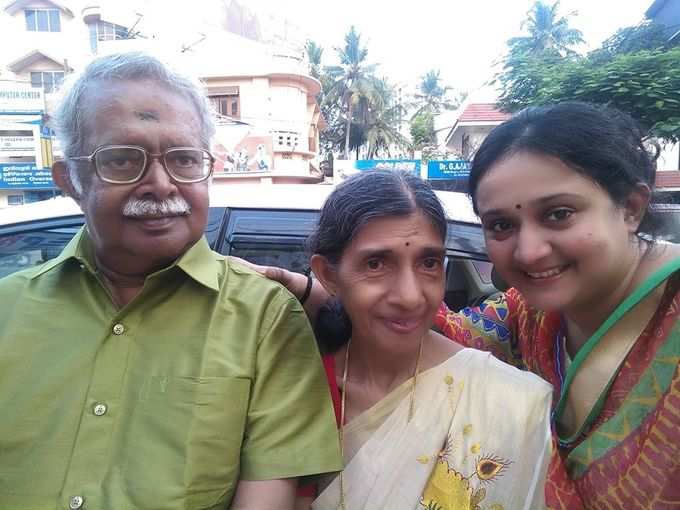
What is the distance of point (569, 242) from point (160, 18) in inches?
1046

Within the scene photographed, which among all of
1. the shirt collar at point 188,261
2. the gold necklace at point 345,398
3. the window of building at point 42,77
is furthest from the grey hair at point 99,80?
the window of building at point 42,77

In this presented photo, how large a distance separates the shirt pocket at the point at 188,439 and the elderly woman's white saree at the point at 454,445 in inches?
11.9

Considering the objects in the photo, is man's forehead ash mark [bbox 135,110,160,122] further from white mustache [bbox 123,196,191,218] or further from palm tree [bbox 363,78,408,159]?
palm tree [bbox 363,78,408,159]

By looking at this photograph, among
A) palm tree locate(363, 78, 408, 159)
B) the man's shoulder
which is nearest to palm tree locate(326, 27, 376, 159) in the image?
palm tree locate(363, 78, 408, 159)

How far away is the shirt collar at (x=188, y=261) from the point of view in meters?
1.54

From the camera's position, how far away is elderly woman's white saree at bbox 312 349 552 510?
4.36 ft

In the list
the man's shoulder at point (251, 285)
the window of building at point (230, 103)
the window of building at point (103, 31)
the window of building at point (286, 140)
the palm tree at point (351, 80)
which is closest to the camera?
the man's shoulder at point (251, 285)

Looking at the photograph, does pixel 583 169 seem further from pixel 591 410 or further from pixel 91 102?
pixel 91 102

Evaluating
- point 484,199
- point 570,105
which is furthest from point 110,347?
point 570,105

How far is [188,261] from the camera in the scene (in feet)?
5.15

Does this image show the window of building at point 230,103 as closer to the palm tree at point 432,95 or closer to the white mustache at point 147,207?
the white mustache at point 147,207

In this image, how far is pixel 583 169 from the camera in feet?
4.20

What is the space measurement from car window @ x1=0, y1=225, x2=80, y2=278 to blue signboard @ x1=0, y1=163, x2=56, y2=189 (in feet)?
66.8

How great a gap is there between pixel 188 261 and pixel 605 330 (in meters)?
1.16
